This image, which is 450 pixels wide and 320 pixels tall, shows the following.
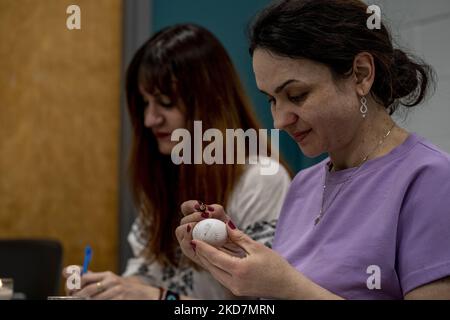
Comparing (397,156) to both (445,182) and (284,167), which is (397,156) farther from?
(284,167)

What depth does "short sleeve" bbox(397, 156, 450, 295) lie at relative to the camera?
750 millimetres

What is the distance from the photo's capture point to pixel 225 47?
3.67 ft

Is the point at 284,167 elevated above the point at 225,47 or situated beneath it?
situated beneath

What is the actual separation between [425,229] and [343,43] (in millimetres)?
244

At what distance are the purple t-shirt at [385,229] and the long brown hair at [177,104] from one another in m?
0.21

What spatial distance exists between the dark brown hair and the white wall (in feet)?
0.05

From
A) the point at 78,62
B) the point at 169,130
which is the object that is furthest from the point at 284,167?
the point at 78,62

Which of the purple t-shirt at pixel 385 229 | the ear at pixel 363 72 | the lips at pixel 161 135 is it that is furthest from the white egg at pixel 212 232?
the lips at pixel 161 135

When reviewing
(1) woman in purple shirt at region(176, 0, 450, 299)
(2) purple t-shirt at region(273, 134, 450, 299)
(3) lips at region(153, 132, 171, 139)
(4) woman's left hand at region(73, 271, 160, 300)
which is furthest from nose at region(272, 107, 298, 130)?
(4) woman's left hand at region(73, 271, 160, 300)

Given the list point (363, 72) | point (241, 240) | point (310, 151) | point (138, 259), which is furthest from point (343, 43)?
point (138, 259)

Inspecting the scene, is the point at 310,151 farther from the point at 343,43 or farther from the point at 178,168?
the point at 178,168

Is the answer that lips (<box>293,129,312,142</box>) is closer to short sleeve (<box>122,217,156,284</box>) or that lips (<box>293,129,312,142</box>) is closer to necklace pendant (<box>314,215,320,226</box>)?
necklace pendant (<box>314,215,320,226</box>)

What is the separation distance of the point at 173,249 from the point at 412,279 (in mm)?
464

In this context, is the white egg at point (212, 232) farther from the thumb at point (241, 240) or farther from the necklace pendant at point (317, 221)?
the necklace pendant at point (317, 221)
